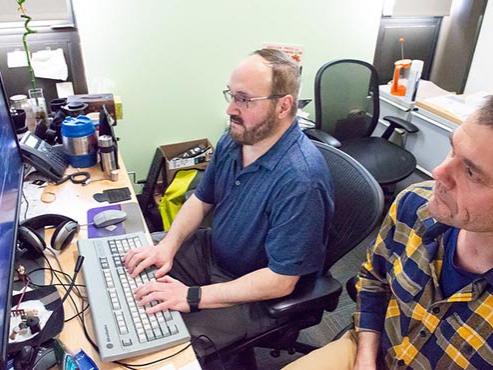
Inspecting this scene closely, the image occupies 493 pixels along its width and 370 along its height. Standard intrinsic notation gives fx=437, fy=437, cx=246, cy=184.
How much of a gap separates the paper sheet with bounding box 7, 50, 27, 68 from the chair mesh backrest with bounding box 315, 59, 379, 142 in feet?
4.95

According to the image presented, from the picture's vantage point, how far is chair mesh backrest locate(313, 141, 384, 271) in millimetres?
1257

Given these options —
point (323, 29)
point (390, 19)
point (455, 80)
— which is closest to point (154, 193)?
point (323, 29)

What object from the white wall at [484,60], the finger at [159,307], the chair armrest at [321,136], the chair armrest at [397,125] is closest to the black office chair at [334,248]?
the finger at [159,307]

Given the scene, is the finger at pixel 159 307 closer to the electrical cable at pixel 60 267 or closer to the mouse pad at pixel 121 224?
the electrical cable at pixel 60 267

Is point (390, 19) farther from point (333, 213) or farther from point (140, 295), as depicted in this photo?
point (140, 295)

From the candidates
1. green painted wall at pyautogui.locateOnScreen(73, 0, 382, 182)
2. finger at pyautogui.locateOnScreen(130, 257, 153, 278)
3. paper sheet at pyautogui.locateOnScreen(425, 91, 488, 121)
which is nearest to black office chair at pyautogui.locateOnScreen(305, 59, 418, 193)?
paper sheet at pyautogui.locateOnScreen(425, 91, 488, 121)

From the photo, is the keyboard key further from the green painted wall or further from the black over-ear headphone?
the green painted wall

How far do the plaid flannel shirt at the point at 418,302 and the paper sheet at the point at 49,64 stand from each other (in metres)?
1.83

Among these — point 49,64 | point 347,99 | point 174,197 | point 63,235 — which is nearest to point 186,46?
point 49,64

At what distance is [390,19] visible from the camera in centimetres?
286

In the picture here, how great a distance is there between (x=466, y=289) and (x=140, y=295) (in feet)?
2.50

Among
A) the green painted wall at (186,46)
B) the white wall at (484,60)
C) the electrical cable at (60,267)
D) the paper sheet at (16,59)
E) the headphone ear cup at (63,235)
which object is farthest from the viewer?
the white wall at (484,60)

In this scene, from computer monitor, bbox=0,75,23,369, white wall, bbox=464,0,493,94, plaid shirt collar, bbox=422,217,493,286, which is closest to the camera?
computer monitor, bbox=0,75,23,369

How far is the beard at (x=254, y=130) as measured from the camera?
4.44 ft
